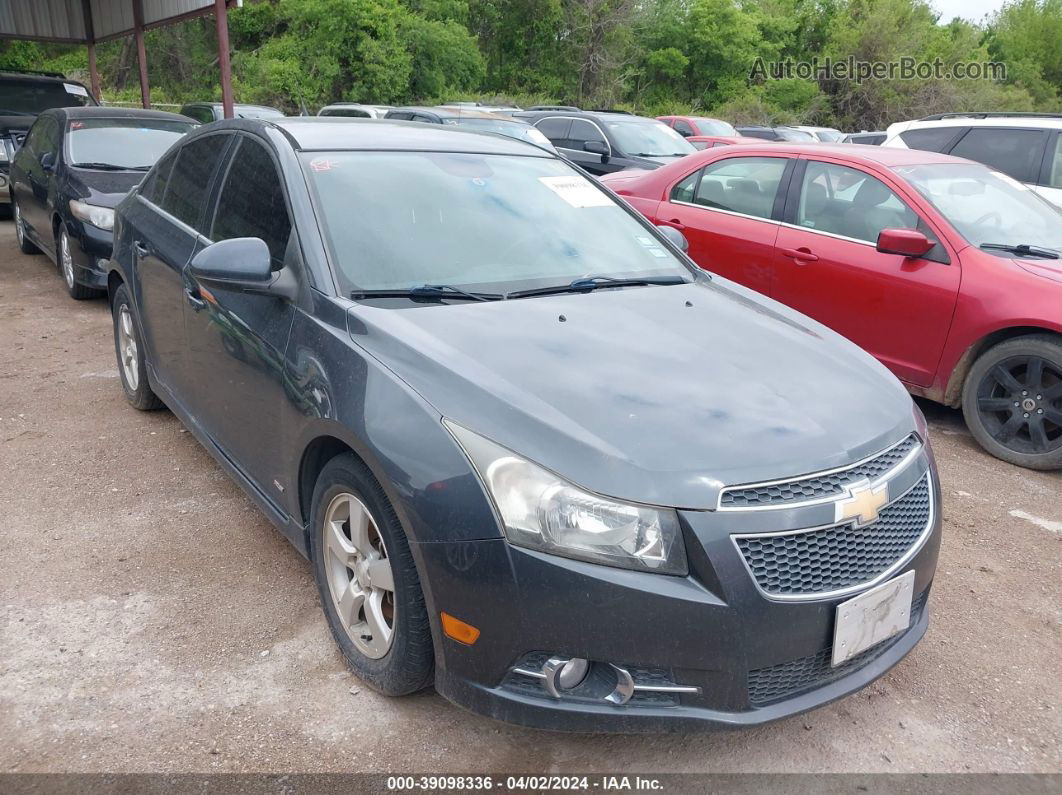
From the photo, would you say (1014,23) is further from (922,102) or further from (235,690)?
(235,690)

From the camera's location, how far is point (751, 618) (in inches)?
84.6

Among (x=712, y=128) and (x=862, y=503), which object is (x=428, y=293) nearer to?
(x=862, y=503)

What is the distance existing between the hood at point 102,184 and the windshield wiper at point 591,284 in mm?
4861

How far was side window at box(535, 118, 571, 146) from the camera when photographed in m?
14.4

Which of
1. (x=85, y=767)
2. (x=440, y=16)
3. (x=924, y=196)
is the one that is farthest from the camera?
(x=440, y=16)

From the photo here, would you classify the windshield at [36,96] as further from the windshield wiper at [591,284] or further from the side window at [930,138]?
the windshield wiper at [591,284]

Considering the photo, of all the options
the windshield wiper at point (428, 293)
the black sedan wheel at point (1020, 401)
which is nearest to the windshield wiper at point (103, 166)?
the windshield wiper at point (428, 293)

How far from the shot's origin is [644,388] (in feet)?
8.20

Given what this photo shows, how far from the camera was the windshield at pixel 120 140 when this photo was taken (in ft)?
25.2

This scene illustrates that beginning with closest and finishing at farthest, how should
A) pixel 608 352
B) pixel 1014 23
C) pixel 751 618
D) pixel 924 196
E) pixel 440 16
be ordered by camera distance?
pixel 751 618, pixel 608 352, pixel 924 196, pixel 440 16, pixel 1014 23

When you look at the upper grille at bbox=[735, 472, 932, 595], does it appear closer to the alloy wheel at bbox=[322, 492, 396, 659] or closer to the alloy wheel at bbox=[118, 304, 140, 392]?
the alloy wheel at bbox=[322, 492, 396, 659]

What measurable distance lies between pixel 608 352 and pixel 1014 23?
211ft

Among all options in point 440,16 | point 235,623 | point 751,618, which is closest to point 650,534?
point 751,618

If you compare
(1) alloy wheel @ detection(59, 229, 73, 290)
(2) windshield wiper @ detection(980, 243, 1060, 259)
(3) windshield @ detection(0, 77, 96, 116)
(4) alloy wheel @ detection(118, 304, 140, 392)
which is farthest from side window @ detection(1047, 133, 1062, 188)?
(3) windshield @ detection(0, 77, 96, 116)
